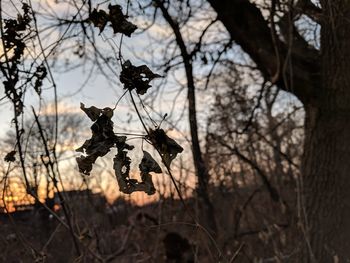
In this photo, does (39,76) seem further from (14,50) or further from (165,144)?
(165,144)

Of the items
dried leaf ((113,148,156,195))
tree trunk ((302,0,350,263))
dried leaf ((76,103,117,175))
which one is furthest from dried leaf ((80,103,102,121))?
tree trunk ((302,0,350,263))

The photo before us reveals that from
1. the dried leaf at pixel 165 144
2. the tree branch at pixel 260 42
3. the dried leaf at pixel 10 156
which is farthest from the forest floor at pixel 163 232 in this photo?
the tree branch at pixel 260 42

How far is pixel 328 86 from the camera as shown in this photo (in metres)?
6.14

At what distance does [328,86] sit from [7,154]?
14.2 ft

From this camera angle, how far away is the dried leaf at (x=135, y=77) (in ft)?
6.07

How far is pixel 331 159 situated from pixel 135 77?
4564mm

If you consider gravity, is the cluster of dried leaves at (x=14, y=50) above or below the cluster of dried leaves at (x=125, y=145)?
above

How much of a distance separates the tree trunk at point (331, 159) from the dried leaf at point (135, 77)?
434 cm

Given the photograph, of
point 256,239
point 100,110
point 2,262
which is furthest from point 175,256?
point 256,239

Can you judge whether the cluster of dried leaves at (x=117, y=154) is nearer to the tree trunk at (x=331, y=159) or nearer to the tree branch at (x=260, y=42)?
the tree trunk at (x=331, y=159)

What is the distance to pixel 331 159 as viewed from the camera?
6.03 metres

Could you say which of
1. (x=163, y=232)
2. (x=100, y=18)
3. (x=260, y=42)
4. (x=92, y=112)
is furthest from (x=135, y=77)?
(x=163, y=232)

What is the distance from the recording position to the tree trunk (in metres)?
5.90

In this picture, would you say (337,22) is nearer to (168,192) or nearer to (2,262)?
(168,192)
